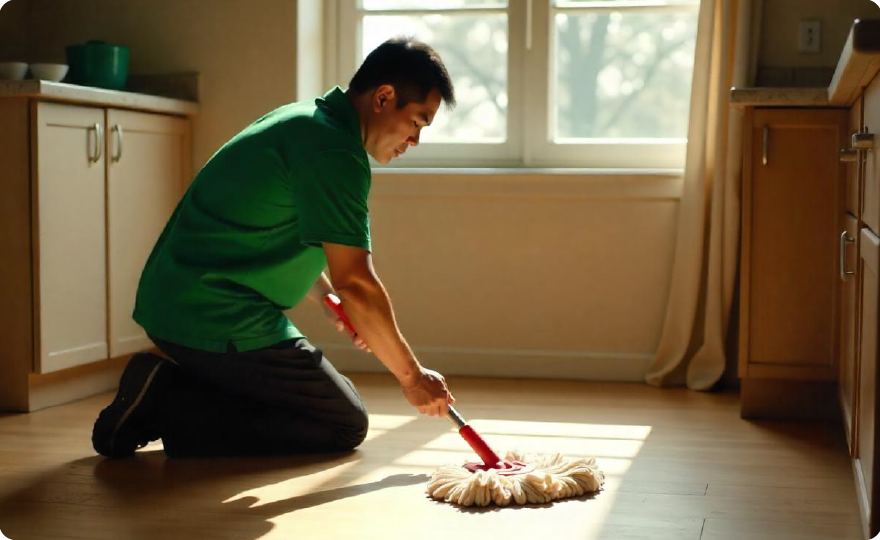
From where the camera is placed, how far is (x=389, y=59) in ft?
7.13

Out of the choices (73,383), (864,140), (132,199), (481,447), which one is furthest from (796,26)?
(73,383)

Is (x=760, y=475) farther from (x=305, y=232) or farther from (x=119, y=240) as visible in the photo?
(x=119, y=240)

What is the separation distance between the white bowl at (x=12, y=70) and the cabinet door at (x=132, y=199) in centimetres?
26

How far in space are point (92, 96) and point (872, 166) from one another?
2.07m

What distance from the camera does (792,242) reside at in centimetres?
281

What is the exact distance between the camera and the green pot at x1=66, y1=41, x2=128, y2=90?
11.2ft

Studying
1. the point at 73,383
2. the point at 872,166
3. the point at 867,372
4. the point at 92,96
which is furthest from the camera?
the point at 73,383

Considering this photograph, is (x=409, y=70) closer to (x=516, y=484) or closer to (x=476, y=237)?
(x=516, y=484)

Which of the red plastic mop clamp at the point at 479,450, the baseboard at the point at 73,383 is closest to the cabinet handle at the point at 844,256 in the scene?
the red plastic mop clamp at the point at 479,450

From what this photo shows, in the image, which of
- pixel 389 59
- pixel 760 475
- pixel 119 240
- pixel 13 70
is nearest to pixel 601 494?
pixel 760 475

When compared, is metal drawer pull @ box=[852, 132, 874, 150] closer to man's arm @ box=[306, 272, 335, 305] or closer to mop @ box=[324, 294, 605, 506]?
mop @ box=[324, 294, 605, 506]

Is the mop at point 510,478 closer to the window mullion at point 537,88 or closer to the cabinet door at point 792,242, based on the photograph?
the cabinet door at point 792,242

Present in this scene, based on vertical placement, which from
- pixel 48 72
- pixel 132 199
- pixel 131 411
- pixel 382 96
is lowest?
pixel 131 411

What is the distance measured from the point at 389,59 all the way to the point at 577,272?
1490mm
